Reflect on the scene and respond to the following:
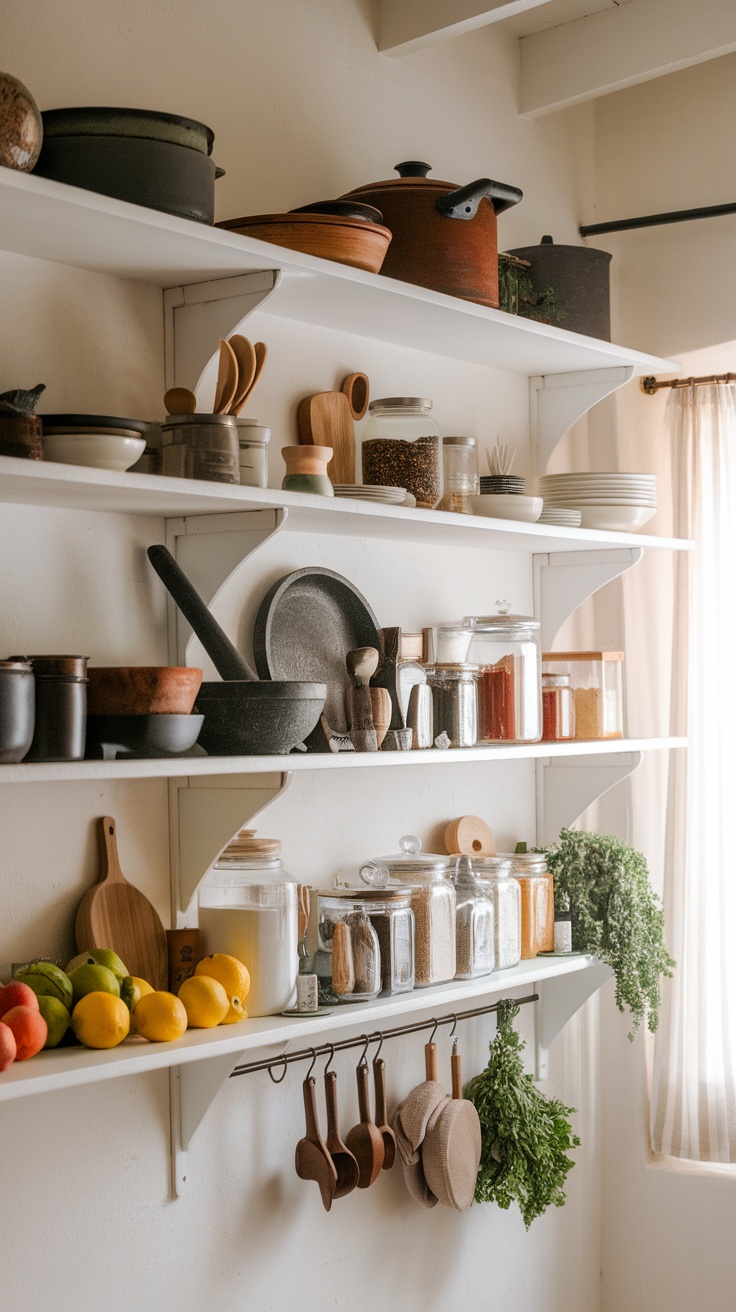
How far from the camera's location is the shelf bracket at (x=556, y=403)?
2.89 meters

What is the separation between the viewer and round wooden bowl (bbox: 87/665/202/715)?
69.7 inches

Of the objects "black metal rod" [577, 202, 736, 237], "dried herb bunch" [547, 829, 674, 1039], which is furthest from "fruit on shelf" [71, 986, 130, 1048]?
"black metal rod" [577, 202, 736, 237]

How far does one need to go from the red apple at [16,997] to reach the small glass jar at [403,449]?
3.50 feet

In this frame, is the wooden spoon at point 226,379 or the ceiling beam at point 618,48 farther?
the ceiling beam at point 618,48

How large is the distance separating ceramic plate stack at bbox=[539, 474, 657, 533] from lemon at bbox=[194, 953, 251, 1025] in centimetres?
122

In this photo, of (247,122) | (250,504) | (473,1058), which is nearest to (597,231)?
(247,122)

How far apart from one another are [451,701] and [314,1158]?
0.83 m

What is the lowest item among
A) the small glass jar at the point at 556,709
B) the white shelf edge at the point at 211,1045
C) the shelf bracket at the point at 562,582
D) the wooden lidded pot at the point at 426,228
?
the white shelf edge at the point at 211,1045

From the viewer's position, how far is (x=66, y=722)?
1685mm

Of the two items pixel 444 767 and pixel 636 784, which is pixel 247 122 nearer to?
pixel 444 767

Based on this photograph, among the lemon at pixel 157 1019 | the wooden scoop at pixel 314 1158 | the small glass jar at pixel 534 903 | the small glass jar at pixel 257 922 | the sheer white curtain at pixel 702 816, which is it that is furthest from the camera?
the sheer white curtain at pixel 702 816

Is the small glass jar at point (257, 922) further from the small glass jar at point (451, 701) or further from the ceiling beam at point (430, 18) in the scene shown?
the ceiling beam at point (430, 18)

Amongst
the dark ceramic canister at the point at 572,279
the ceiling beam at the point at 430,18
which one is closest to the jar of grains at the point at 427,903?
the dark ceramic canister at the point at 572,279

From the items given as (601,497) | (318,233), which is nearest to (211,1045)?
(318,233)
